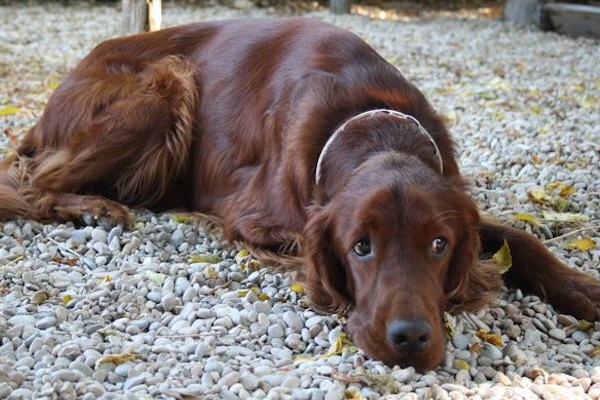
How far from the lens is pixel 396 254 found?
257 cm

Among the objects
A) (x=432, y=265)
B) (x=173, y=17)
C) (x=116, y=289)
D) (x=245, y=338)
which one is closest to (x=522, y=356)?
(x=432, y=265)

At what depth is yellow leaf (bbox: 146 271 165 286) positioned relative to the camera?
3.19 meters

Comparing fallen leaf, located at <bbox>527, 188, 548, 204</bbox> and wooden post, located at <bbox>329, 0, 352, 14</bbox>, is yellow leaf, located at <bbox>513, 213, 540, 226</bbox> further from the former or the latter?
wooden post, located at <bbox>329, 0, 352, 14</bbox>

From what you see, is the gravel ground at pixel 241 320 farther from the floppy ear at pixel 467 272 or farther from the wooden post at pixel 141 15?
the wooden post at pixel 141 15

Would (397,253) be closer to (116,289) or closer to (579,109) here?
(116,289)

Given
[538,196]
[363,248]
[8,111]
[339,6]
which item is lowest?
[339,6]

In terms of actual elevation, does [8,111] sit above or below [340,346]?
below

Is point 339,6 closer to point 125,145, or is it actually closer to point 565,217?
point 125,145

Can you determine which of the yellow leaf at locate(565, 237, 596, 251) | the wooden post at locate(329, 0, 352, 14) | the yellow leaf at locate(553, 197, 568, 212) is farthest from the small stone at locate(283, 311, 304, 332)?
the wooden post at locate(329, 0, 352, 14)

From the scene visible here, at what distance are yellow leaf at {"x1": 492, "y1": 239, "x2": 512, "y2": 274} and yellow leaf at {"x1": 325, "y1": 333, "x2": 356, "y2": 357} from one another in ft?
2.32

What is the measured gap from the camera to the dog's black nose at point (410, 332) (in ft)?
7.95

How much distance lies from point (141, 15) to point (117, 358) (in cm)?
378

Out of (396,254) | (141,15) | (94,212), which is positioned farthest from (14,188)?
(141,15)

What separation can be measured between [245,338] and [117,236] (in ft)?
3.54
